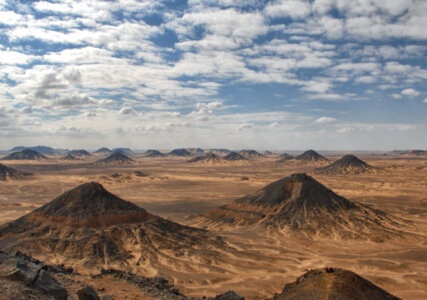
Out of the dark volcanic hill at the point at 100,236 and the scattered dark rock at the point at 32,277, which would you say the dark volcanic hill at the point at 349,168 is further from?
the scattered dark rock at the point at 32,277

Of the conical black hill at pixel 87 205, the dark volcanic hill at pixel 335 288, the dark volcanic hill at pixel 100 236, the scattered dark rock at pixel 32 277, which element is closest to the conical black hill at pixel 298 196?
the dark volcanic hill at pixel 100 236

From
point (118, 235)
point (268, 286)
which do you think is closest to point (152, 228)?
point (118, 235)

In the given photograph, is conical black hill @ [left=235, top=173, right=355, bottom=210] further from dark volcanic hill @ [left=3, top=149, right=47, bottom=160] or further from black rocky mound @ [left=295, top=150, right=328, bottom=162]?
dark volcanic hill @ [left=3, top=149, right=47, bottom=160]

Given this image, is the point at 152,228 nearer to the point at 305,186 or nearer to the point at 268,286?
the point at 268,286

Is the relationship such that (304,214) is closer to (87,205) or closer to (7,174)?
(87,205)

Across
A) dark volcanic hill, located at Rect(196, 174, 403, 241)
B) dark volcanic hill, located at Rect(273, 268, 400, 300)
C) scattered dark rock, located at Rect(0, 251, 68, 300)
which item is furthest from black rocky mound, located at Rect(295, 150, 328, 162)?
scattered dark rock, located at Rect(0, 251, 68, 300)

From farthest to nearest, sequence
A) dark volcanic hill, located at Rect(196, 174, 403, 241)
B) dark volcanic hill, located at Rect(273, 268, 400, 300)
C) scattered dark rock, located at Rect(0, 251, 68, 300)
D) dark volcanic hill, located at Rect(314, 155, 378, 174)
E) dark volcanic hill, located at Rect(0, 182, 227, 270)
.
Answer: dark volcanic hill, located at Rect(314, 155, 378, 174) → dark volcanic hill, located at Rect(196, 174, 403, 241) → dark volcanic hill, located at Rect(0, 182, 227, 270) → dark volcanic hill, located at Rect(273, 268, 400, 300) → scattered dark rock, located at Rect(0, 251, 68, 300)
